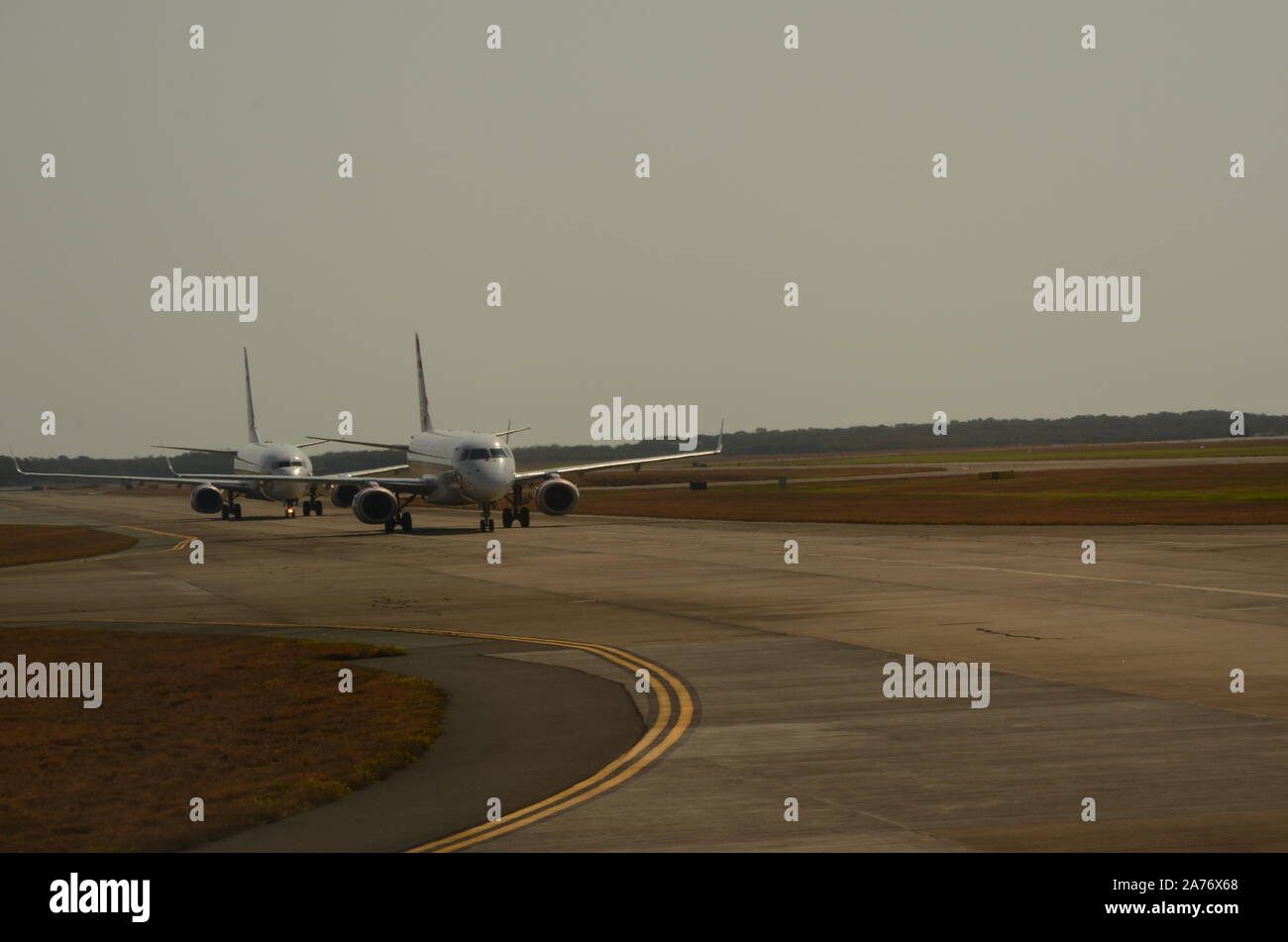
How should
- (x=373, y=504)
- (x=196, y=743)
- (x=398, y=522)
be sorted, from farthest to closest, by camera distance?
(x=398, y=522)
(x=373, y=504)
(x=196, y=743)

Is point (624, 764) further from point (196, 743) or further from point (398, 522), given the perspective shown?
point (398, 522)

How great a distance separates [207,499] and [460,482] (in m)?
32.8

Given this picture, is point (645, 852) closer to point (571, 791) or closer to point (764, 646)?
point (571, 791)

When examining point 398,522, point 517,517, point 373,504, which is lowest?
point 398,522

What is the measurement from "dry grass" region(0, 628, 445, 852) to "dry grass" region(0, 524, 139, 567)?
109 feet

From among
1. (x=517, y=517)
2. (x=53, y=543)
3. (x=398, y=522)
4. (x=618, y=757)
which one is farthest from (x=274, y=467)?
(x=618, y=757)

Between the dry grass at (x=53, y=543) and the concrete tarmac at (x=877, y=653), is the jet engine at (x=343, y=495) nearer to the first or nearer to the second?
the dry grass at (x=53, y=543)

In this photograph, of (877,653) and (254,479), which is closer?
(877,653)

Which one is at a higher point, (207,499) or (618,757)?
(207,499)

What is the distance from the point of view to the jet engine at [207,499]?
89188 millimetres

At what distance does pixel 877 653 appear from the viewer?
23.9 meters

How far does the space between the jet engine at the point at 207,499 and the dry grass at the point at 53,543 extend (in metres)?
7.35
